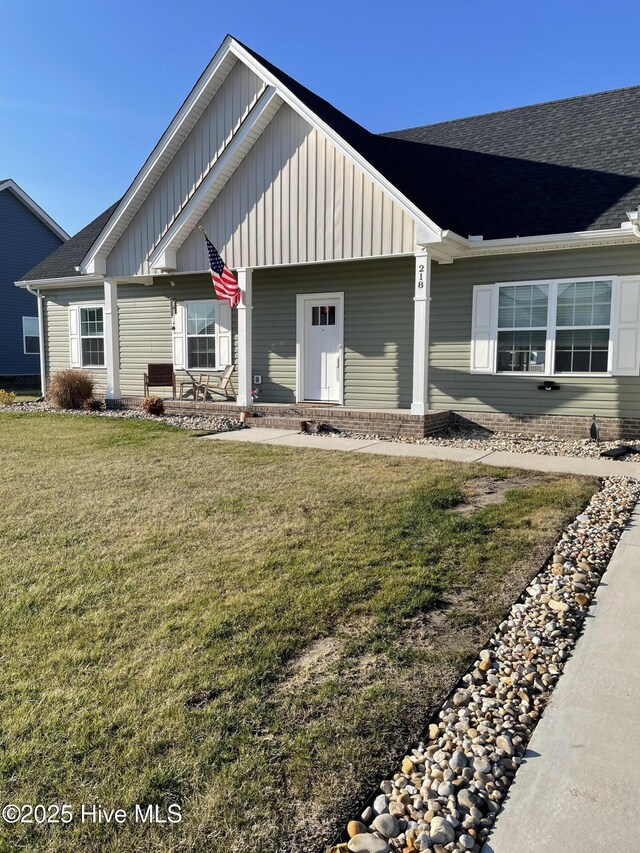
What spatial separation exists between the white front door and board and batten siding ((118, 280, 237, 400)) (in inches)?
95.8

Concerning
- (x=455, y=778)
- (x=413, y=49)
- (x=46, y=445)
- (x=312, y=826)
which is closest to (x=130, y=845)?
(x=312, y=826)

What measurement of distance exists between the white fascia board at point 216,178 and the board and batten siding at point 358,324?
170 centimetres

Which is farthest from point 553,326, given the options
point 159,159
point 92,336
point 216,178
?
point 92,336

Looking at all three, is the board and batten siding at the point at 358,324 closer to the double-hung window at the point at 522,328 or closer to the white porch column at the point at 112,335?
the double-hung window at the point at 522,328

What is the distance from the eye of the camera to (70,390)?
43.9 feet

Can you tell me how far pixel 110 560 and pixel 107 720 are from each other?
6.13ft

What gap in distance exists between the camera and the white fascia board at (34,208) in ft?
72.2

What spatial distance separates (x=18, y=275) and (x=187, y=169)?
13782 mm

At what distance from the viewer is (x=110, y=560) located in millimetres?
4164

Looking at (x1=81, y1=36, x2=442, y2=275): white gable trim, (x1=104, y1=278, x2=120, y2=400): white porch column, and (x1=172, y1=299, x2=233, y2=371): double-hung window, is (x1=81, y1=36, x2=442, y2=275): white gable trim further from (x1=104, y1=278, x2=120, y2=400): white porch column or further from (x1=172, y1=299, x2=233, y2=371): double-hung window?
(x1=172, y1=299, x2=233, y2=371): double-hung window

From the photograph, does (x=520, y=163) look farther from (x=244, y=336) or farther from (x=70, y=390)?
(x=70, y=390)

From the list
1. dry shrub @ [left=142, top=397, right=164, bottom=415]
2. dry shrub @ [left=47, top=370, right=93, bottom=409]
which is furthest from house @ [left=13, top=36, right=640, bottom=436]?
dry shrub @ [left=142, top=397, right=164, bottom=415]

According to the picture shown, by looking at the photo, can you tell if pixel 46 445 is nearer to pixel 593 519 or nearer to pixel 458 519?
pixel 458 519

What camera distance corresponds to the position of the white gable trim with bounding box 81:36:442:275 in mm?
9383
